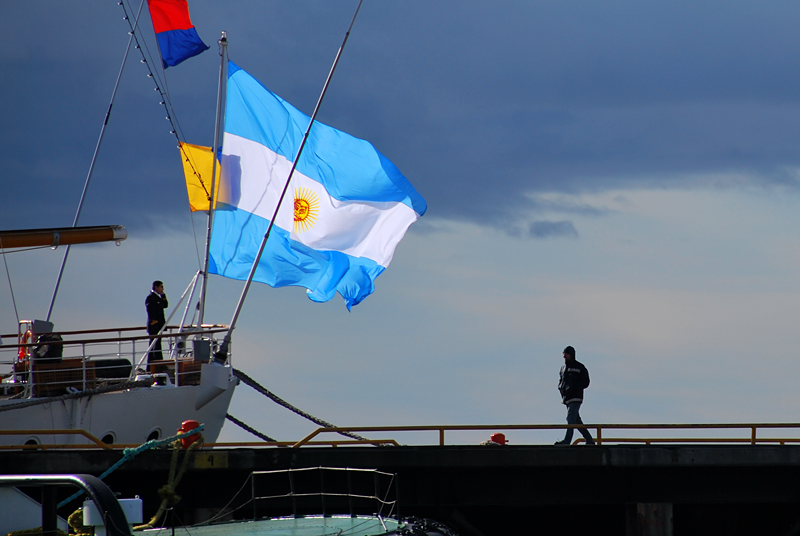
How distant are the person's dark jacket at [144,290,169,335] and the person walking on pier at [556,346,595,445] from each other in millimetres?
9426

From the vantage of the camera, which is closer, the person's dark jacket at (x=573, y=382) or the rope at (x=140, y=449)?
the rope at (x=140, y=449)

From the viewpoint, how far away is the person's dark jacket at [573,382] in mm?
18625

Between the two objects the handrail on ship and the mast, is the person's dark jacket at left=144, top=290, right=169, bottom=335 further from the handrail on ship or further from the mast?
the handrail on ship

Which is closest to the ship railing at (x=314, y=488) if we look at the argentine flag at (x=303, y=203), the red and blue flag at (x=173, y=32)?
the argentine flag at (x=303, y=203)

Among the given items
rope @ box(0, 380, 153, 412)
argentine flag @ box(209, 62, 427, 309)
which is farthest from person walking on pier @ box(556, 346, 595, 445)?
rope @ box(0, 380, 153, 412)

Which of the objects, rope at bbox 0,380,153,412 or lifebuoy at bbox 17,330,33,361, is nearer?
rope at bbox 0,380,153,412

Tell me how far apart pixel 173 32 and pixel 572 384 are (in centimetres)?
1353

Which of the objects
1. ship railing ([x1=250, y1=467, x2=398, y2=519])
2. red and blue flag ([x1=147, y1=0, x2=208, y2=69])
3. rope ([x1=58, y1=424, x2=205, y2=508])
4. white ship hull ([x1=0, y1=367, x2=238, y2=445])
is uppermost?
red and blue flag ([x1=147, y1=0, x2=208, y2=69])

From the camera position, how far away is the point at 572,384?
18.6 m

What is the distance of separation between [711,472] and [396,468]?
5.36 meters

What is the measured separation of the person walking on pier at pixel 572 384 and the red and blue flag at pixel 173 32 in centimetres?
1266

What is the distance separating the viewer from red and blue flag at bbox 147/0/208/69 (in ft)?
82.6

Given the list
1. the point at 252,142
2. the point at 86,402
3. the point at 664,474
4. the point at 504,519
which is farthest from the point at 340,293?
the point at 664,474

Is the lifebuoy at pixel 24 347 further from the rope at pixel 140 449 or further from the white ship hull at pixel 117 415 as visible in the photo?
the rope at pixel 140 449
